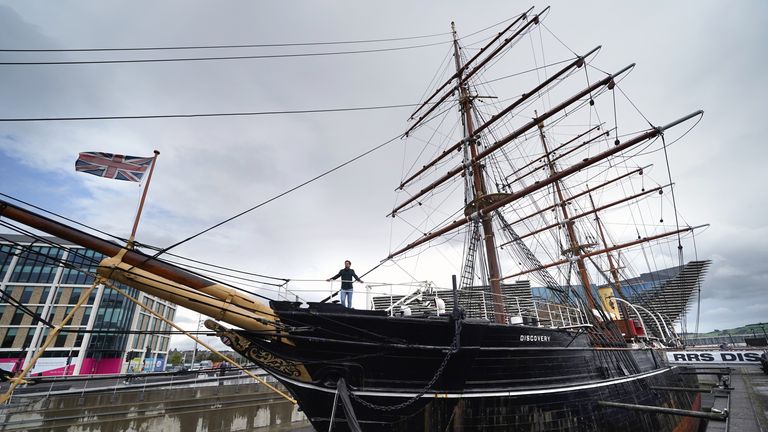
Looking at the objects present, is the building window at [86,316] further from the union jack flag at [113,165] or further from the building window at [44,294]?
the union jack flag at [113,165]

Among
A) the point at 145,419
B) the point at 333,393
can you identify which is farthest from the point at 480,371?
the point at 145,419

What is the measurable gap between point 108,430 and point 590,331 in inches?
544

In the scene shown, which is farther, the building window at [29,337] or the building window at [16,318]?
the building window at [16,318]

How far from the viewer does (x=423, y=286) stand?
716cm

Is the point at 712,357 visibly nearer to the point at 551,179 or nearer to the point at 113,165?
the point at 551,179

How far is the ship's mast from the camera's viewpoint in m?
10.8

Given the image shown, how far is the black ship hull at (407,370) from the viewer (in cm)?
571

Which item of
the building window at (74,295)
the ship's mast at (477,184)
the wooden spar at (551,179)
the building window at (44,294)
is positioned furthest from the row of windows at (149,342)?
the ship's mast at (477,184)

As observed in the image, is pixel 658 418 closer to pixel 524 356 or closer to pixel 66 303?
pixel 524 356

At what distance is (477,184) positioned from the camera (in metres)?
13.8

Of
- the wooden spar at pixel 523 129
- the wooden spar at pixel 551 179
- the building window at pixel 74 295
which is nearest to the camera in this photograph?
the wooden spar at pixel 551 179

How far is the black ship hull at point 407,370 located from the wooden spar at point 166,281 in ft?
1.21

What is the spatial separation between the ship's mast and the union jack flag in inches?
346

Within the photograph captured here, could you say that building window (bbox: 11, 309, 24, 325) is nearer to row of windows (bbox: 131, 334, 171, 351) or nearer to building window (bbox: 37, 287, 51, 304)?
building window (bbox: 37, 287, 51, 304)
